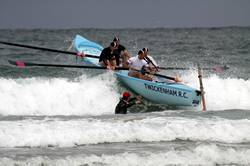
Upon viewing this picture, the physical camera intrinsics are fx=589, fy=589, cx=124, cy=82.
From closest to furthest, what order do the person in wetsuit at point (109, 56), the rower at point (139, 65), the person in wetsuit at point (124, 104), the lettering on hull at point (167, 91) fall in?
the person in wetsuit at point (124, 104), the lettering on hull at point (167, 91), the rower at point (139, 65), the person in wetsuit at point (109, 56)

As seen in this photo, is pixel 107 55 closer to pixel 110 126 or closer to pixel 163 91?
pixel 163 91

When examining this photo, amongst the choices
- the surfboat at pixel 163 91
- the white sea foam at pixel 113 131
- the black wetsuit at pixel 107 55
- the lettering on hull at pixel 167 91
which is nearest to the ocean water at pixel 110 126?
the white sea foam at pixel 113 131

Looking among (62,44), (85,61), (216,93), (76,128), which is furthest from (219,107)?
(62,44)

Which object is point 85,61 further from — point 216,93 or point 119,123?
point 119,123

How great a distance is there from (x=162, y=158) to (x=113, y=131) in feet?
5.25

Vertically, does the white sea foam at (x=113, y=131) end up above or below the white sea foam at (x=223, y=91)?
below

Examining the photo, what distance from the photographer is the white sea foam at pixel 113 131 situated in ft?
34.7

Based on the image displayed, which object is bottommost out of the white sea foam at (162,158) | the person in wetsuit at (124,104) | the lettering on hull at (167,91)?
the white sea foam at (162,158)

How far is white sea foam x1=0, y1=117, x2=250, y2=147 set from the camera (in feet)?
34.7

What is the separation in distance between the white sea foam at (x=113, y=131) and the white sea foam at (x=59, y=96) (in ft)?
12.8

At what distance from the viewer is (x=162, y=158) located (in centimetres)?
976

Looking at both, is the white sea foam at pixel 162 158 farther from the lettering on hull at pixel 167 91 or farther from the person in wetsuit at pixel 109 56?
the person in wetsuit at pixel 109 56

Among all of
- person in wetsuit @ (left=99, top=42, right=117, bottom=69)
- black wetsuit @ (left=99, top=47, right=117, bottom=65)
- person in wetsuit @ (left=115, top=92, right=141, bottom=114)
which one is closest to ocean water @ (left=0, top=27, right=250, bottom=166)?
person in wetsuit @ (left=115, top=92, right=141, bottom=114)

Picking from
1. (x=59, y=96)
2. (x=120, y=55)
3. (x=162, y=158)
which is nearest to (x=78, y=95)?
(x=59, y=96)
